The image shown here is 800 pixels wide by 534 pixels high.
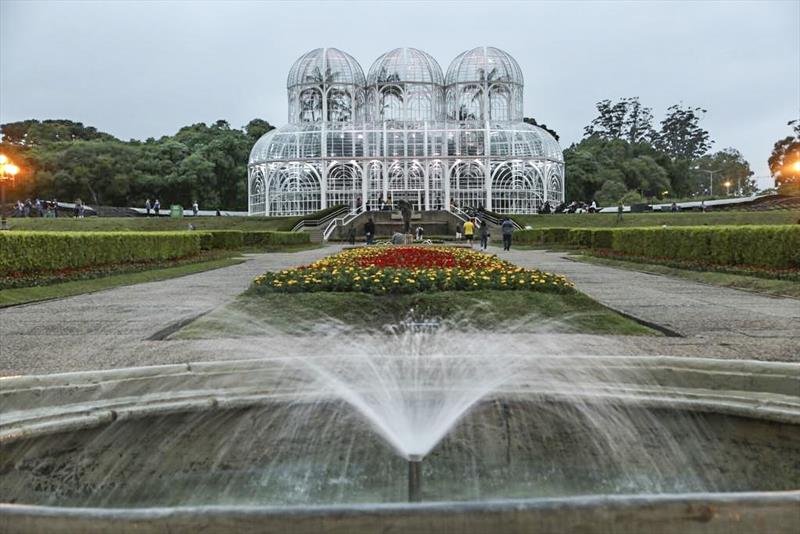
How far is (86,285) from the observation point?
1302 centimetres

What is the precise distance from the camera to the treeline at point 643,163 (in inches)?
2461

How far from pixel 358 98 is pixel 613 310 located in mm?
44233

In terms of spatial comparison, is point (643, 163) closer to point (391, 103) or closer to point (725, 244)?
point (391, 103)

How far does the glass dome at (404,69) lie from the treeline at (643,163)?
18.5 metres

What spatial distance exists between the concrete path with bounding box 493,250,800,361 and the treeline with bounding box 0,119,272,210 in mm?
47718

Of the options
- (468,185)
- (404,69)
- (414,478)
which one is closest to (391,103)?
(404,69)

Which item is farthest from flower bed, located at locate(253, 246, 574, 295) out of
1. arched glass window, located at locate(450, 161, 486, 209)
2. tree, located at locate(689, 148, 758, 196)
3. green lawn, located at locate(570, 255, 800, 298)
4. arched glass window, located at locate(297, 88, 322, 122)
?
tree, located at locate(689, 148, 758, 196)

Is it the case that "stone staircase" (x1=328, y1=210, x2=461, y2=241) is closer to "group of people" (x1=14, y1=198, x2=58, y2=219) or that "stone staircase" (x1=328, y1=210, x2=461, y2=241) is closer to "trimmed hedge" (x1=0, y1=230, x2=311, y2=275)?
"trimmed hedge" (x1=0, y1=230, x2=311, y2=275)

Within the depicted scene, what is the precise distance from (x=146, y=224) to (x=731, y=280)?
101ft

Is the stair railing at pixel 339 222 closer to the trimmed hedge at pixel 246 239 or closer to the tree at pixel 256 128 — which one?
the trimmed hedge at pixel 246 239

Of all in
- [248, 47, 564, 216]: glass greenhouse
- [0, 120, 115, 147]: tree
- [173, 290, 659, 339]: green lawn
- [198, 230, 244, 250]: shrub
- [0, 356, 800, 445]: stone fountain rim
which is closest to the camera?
[0, 356, 800, 445]: stone fountain rim

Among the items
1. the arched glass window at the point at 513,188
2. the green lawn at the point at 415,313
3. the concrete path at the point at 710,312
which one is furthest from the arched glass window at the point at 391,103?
the green lawn at the point at 415,313

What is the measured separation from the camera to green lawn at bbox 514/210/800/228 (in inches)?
1228

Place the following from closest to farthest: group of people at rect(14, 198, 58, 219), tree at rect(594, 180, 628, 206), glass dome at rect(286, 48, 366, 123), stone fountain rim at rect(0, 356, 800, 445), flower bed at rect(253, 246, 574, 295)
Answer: stone fountain rim at rect(0, 356, 800, 445), flower bed at rect(253, 246, 574, 295), group of people at rect(14, 198, 58, 219), glass dome at rect(286, 48, 366, 123), tree at rect(594, 180, 628, 206)
